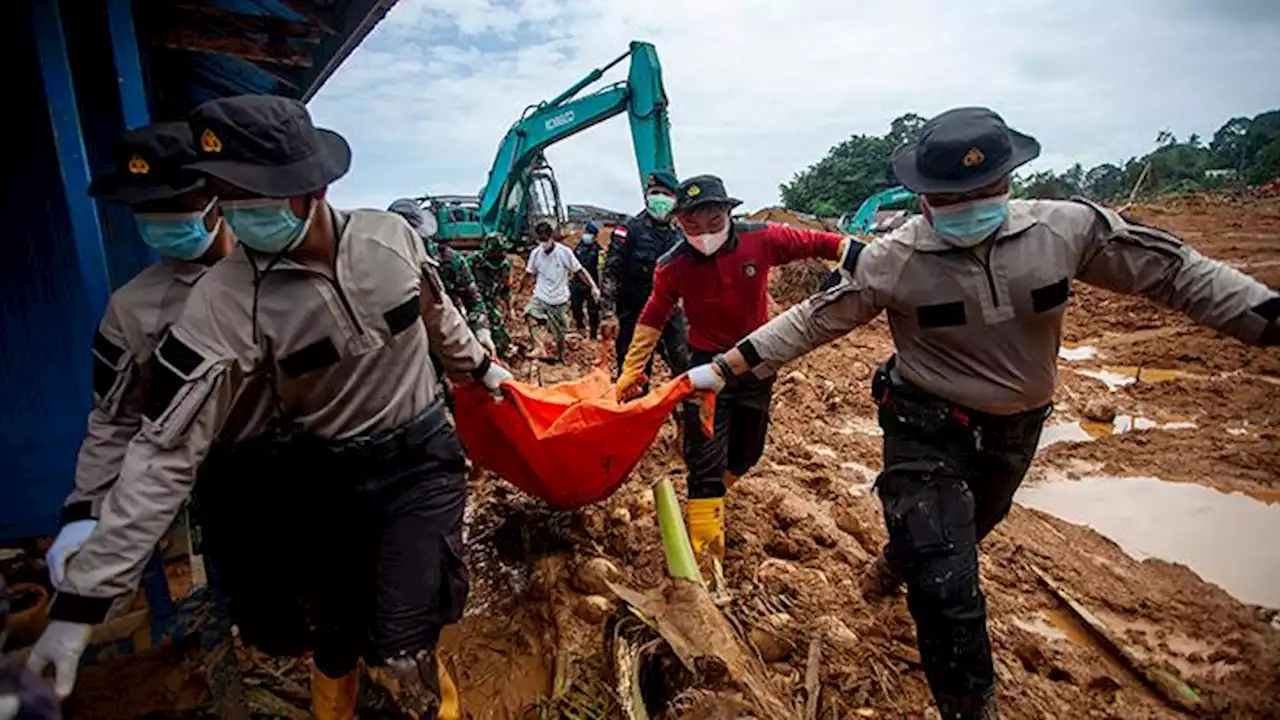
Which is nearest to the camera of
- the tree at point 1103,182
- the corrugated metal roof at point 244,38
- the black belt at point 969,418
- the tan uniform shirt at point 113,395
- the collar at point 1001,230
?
the tan uniform shirt at point 113,395

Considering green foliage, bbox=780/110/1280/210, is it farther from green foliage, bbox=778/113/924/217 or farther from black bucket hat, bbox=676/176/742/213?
black bucket hat, bbox=676/176/742/213

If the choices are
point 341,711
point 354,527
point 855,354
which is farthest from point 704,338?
point 855,354

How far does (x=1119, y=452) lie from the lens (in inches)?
190

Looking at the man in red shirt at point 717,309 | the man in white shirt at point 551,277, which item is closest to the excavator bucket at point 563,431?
the man in red shirt at point 717,309

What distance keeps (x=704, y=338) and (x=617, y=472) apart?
818mm

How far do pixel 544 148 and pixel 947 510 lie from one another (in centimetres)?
868

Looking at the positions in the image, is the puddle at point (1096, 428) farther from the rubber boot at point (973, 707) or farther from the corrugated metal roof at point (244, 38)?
the corrugated metal roof at point (244, 38)

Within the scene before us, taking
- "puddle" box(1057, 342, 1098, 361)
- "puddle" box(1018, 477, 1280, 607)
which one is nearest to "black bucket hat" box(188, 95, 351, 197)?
"puddle" box(1018, 477, 1280, 607)

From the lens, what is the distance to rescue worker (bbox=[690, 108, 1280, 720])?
1.90 metres

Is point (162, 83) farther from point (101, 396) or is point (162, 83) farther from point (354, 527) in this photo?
point (354, 527)

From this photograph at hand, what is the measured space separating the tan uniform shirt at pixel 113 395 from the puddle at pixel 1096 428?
543 cm

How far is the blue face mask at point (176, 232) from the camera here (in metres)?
1.91

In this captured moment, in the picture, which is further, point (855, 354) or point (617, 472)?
point (855, 354)

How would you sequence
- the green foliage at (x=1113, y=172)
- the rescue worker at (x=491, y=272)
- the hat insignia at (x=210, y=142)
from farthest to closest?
1. the green foliage at (x=1113, y=172)
2. the rescue worker at (x=491, y=272)
3. the hat insignia at (x=210, y=142)
